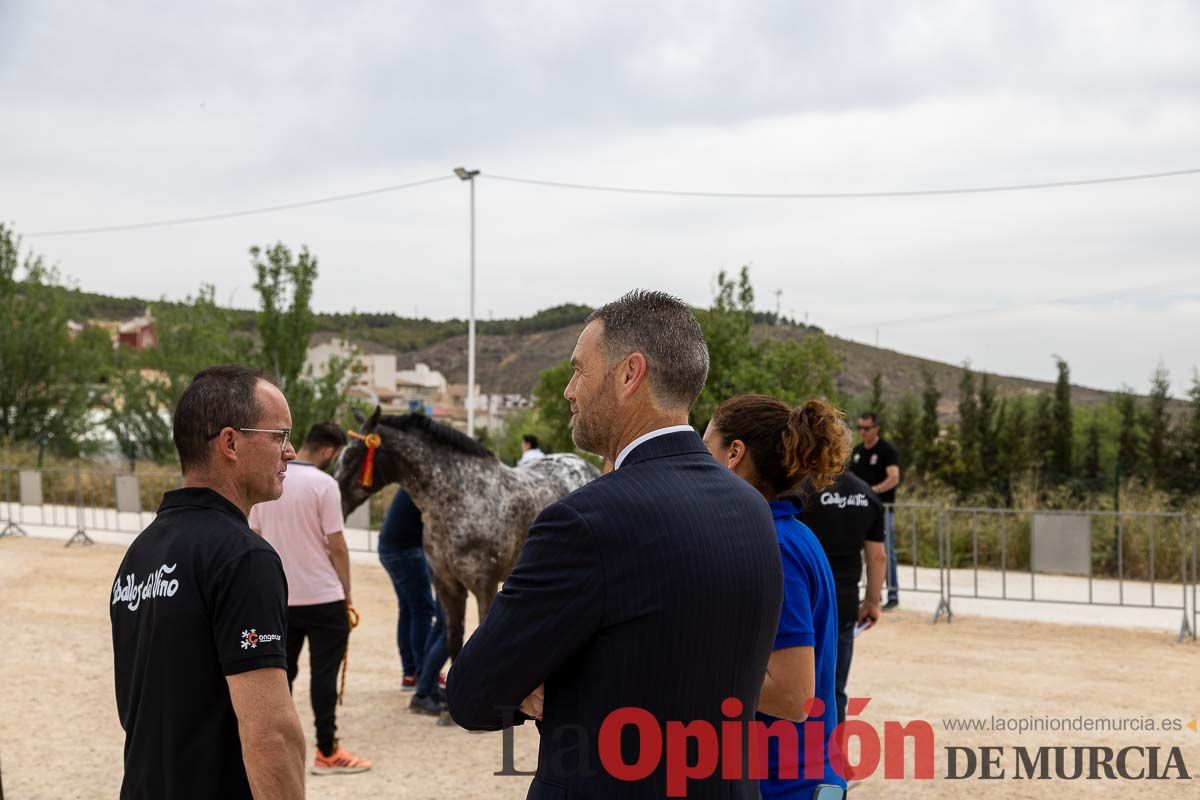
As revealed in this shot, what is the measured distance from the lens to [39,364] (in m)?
32.2

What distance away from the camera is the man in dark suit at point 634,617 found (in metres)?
2.04

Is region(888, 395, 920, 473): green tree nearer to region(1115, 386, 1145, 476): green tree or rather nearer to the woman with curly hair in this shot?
region(1115, 386, 1145, 476): green tree

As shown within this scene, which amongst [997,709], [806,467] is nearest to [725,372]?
[997,709]

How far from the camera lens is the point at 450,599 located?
804 cm

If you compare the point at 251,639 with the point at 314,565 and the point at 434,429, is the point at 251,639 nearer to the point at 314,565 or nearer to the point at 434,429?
the point at 314,565

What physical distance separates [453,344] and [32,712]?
120m

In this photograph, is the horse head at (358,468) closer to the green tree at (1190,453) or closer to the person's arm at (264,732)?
the person's arm at (264,732)

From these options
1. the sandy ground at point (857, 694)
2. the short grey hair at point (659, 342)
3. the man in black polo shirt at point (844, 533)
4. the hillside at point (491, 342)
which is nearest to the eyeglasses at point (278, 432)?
the short grey hair at point (659, 342)

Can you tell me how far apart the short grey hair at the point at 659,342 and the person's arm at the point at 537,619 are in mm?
393

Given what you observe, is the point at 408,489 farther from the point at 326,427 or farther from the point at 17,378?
the point at 17,378

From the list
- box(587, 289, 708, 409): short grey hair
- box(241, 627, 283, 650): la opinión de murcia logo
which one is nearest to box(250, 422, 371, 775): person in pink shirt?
box(241, 627, 283, 650): la opinión de murcia logo

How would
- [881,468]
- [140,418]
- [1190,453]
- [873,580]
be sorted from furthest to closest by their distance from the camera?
[140,418] < [1190,453] < [881,468] < [873,580]

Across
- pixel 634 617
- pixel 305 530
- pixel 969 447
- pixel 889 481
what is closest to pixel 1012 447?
pixel 969 447

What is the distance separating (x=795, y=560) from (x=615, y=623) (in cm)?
124
